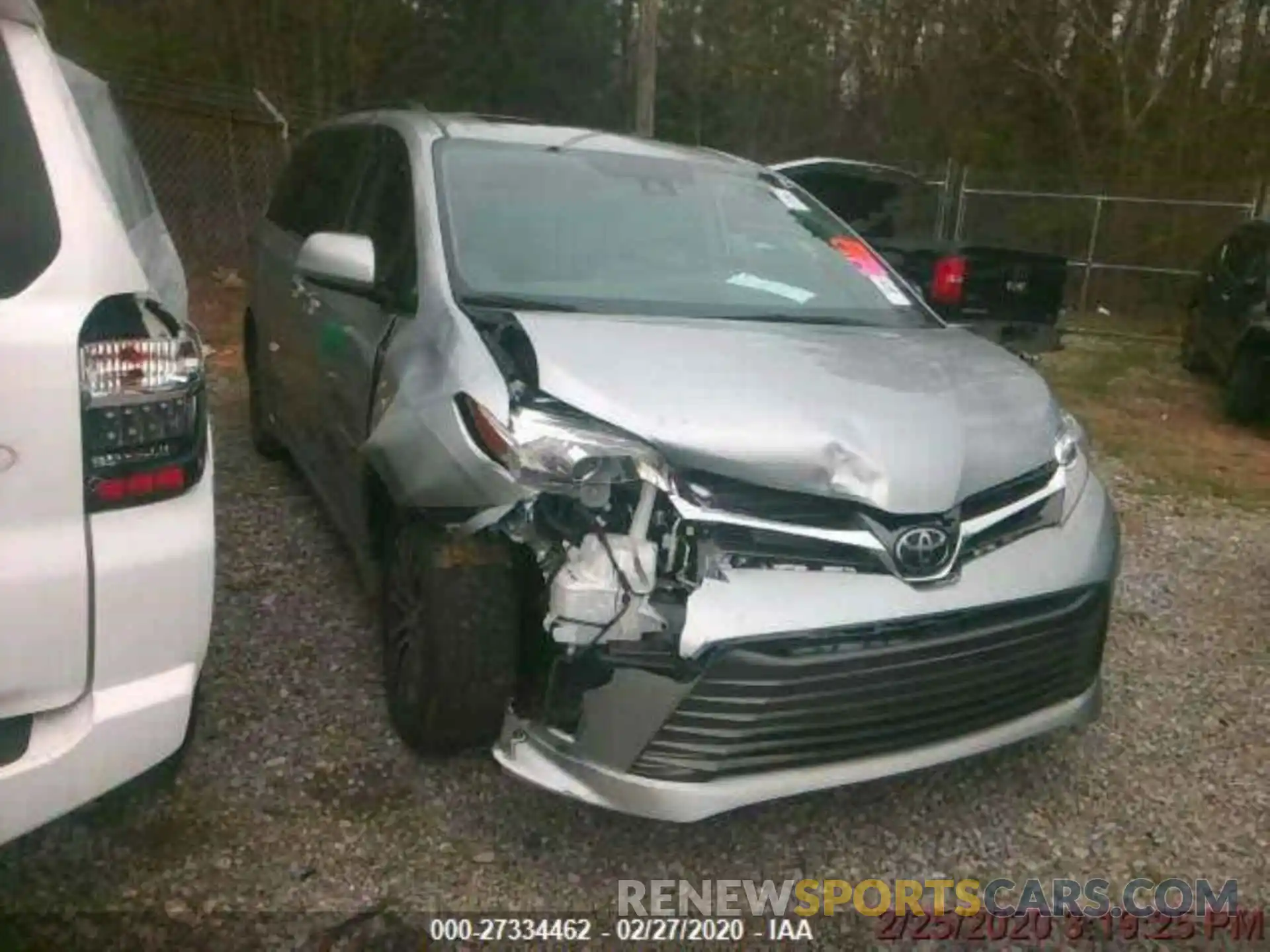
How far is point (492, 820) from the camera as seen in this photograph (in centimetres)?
264

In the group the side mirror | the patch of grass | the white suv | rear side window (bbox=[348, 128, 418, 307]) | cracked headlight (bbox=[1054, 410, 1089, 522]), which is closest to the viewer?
the white suv

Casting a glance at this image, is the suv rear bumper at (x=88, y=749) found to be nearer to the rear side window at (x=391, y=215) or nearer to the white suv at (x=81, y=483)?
the white suv at (x=81, y=483)

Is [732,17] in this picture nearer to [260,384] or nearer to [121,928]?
[260,384]

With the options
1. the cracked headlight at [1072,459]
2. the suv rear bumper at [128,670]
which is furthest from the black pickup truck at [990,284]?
the suv rear bumper at [128,670]

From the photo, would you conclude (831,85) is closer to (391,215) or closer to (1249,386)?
(1249,386)

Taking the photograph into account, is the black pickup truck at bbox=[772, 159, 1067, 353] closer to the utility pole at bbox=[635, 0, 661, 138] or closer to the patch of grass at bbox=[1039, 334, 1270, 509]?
the patch of grass at bbox=[1039, 334, 1270, 509]

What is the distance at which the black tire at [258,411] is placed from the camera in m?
5.08

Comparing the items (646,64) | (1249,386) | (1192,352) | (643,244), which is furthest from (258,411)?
(646,64)

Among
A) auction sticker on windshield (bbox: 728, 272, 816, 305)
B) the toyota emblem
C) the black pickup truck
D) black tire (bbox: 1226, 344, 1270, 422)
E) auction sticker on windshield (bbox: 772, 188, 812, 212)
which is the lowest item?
black tire (bbox: 1226, 344, 1270, 422)

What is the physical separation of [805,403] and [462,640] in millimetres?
936

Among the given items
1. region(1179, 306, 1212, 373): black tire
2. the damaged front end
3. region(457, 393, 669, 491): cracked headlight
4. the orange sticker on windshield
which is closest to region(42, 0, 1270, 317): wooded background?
region(1179, 306, 1212, 373): black tire

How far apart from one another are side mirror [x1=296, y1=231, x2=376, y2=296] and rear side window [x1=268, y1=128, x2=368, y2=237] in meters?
0.82

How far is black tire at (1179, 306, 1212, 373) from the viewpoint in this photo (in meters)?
9.70

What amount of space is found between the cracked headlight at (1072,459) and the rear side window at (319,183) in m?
2.57
